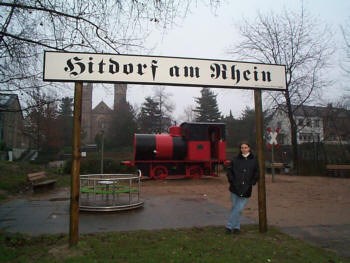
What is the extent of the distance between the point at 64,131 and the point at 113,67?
169 ft

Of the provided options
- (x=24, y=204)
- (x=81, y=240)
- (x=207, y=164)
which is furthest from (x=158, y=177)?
(x=81, y=240)

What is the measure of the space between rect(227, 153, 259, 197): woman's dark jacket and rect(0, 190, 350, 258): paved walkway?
4.07 feet

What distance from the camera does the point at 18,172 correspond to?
14.9 meters

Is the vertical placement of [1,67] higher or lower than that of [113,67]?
higher

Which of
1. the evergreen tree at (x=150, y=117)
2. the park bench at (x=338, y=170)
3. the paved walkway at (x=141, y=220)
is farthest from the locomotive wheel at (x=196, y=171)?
the evergreen tree at (x=150, y=117)

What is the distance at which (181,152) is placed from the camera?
55.4 ft

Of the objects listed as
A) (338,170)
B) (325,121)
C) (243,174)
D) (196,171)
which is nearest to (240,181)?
(243,174)

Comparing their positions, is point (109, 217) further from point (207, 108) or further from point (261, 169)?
point (207, 108)

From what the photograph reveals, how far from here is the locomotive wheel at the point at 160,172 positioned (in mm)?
16578

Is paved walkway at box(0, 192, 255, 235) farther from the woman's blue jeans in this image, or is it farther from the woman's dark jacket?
the woman's dark jacket

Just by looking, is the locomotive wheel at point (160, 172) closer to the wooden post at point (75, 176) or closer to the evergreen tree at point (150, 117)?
the wooden post at point (75, 176)

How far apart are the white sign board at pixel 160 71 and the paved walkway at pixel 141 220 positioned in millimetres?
2918

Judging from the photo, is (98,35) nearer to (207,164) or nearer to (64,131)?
(207,164)

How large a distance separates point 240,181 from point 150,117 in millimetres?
45304
